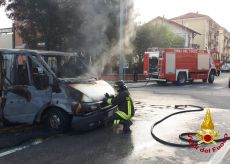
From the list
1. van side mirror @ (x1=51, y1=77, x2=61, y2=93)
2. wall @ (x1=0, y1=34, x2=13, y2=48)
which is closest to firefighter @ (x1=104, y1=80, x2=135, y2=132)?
van side mirror @ (x1=51, y1=77, x2=61, y2=93)

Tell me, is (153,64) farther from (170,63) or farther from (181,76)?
(181,76)

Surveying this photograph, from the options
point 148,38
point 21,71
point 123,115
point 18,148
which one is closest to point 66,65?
point 21,71

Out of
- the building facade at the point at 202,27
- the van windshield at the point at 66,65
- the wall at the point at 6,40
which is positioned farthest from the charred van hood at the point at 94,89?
the building facade at the point at 202,27

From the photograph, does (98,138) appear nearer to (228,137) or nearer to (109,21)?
(228,137)

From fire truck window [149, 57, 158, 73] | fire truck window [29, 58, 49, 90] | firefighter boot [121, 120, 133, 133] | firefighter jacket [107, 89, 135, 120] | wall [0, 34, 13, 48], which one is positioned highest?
wall [0, 34, 13, 48]

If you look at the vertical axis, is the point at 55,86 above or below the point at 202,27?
below

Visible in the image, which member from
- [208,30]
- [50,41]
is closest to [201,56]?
[50,41]

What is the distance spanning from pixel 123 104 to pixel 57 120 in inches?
54.4

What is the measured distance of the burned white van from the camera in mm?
6543

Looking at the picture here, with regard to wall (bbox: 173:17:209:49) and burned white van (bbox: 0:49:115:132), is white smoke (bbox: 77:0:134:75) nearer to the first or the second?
burned white van (bbox: 0:49:115:132)

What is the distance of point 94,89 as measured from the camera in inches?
277

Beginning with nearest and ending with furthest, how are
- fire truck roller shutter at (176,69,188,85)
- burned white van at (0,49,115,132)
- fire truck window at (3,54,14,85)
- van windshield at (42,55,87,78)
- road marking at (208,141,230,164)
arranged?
road marking at (208,141,230,164) < burned white van at (0,49,115,132) < fire truck window at (3,54,14,85) < van windshield at (42,55,87,78) < fire truck roller shutter at (176,69,188,85)

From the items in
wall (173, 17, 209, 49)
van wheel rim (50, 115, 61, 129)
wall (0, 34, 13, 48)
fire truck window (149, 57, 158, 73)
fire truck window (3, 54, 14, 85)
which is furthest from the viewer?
wall (173, 17, 209, 49)

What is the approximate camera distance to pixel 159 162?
198 inches
